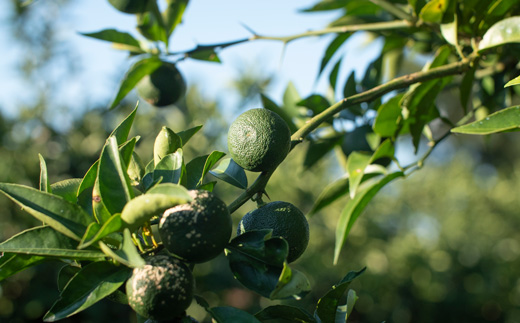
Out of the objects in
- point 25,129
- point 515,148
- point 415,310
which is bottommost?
point 515,148

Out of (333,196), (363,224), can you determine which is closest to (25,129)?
(363,224)

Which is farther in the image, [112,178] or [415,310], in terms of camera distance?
[415,310]

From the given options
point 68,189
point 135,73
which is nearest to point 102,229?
point 68,189

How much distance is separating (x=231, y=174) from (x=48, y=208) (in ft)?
0.91

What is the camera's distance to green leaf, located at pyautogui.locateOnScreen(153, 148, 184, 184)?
0.64 m

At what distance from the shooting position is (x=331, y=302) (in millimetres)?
673

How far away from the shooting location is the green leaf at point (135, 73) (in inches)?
43.9

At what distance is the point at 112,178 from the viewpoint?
1.95 ft

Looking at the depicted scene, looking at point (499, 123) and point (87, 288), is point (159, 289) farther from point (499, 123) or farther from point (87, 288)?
point (499, 123)

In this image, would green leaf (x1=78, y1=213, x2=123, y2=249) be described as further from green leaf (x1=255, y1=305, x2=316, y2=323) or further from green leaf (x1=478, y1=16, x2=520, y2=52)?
green leaf (x1=478, y1=16, x2=520, y2=52)

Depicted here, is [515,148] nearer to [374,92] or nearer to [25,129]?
[25,129]

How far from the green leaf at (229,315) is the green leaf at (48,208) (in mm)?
185

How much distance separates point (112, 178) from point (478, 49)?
72cm

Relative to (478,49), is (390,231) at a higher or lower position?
lower
